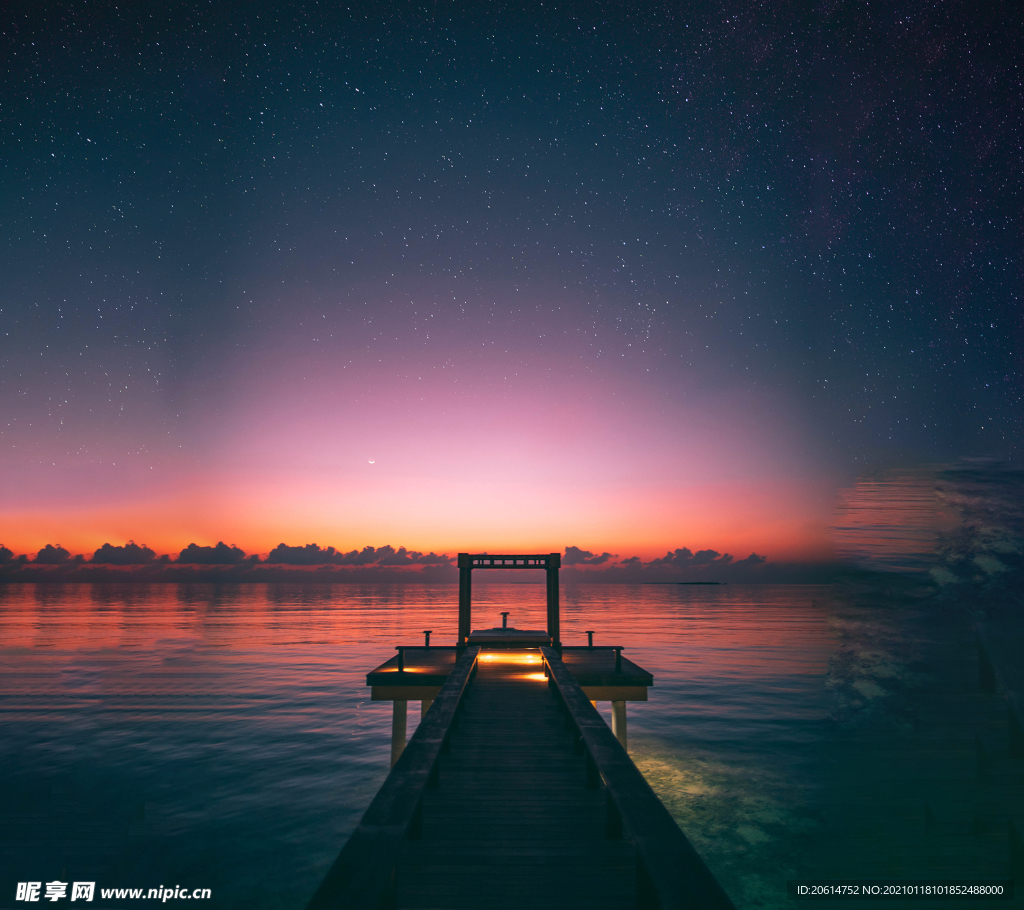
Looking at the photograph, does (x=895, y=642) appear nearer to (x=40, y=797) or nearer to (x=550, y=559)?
(x=550, y=559)

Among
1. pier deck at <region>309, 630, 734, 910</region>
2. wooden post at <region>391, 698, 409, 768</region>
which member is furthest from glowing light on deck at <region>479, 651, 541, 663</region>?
pier deck at <region>309, 630, 734, 910</region>

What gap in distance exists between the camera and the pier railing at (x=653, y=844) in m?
3.25

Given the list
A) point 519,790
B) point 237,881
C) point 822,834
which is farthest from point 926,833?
point 237,881

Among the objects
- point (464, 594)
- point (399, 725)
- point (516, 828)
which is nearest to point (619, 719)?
point (464, 594)

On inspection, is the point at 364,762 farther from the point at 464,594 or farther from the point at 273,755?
the point at 464,594

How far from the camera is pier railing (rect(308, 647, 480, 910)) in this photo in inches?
123

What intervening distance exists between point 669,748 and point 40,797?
22474mm

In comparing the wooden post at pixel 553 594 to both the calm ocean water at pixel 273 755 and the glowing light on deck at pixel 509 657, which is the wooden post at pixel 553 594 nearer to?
the glowing light on deck at pixel 509 657

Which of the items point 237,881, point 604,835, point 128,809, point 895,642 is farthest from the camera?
point 895,642

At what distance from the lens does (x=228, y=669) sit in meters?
42.1

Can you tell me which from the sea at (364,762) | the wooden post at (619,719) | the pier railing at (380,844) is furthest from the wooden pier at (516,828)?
the wooden post at (619,719)

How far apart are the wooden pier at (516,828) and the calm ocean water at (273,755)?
7894mm

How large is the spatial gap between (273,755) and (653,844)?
77.9 feet

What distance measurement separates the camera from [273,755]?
22812mm
